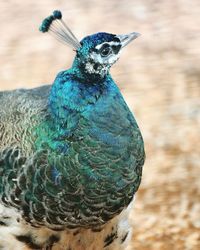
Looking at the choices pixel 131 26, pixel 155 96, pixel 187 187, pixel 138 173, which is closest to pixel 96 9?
pixel 131 26

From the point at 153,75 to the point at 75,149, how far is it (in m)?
2.52

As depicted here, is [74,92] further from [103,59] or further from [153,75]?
[153,75]

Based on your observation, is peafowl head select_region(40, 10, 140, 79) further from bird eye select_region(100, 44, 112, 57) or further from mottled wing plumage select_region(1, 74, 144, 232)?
mottled wing plumage select_region(1, 74, 144, 232)

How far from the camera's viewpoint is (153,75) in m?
5.12

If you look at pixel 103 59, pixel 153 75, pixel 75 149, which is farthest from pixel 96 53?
pixel 153 75

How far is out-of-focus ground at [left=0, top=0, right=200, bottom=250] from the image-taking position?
13.1ft

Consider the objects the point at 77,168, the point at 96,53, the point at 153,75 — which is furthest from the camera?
the point at 153,75

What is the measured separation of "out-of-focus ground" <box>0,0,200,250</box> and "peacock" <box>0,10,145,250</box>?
1138mm

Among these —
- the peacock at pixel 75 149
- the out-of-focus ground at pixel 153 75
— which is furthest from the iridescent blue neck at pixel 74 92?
the out-of-focus ground at pixel 153 75

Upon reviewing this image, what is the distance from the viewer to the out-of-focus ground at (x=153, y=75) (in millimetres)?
3984

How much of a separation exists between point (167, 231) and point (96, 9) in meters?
2.45

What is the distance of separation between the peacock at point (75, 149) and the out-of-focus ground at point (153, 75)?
1.14 m

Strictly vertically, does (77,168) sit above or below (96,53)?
below

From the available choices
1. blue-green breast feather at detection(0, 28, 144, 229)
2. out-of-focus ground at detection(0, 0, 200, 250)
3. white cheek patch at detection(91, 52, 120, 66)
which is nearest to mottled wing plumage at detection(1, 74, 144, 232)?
blue-green breast feather at detection(0, 28, 144, 229)
